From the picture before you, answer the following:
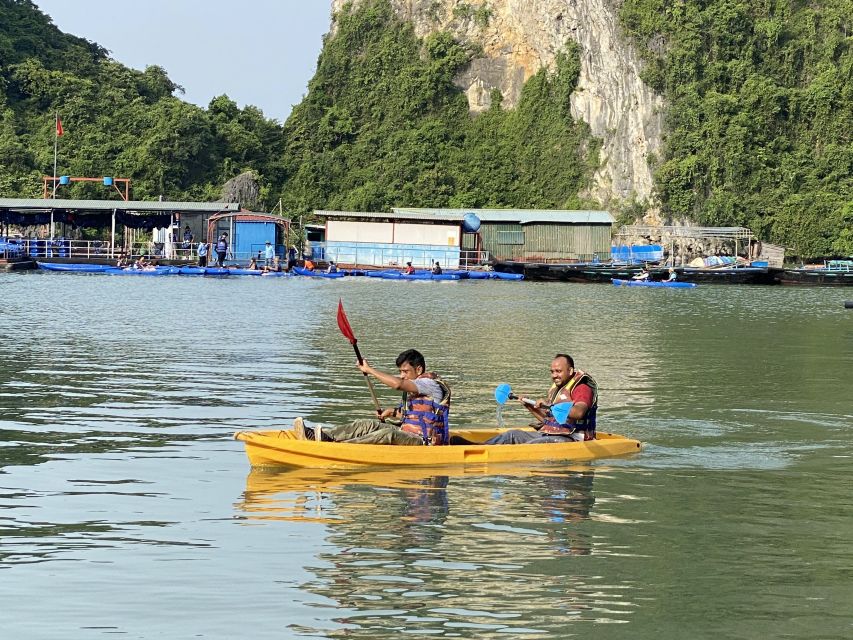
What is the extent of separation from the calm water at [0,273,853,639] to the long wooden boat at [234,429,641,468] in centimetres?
17

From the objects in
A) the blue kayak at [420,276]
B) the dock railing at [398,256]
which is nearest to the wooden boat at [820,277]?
the dock railing at [398,256]

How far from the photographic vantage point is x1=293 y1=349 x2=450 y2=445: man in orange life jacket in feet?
41.5

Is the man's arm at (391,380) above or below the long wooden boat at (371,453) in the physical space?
above

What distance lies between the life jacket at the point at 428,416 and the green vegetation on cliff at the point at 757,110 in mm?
64783

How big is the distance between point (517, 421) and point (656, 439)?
2.12 meters

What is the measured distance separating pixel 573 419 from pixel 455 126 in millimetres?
81680

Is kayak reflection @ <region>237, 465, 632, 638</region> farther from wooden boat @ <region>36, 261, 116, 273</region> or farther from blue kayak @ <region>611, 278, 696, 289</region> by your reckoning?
wooden boat @ <region>36, 261, 116, 273</region>

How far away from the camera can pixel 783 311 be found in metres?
43.4

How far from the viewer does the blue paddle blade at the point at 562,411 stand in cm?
1368

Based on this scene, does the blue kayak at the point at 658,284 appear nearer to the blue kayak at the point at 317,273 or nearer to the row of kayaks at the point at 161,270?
the blue kayak at the point at 317,273

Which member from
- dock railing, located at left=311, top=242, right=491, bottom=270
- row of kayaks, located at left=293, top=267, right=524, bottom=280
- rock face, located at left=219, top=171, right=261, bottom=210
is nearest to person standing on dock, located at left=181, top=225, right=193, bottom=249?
row of kayaks, located at left=293, top=267, right=524, bottom=280

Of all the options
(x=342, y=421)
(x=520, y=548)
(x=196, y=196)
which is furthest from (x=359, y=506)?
(x=196, y=196)

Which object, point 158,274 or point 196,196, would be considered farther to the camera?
point 196,196

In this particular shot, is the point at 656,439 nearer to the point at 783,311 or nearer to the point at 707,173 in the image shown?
the point at 783,311
